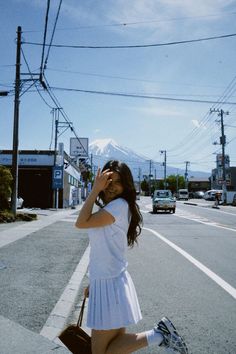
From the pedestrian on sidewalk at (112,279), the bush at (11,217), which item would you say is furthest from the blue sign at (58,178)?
the pedestrian on sidewalk at (112,279)

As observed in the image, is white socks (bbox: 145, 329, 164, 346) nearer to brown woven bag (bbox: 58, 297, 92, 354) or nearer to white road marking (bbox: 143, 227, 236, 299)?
brown woven bag (bbox: 58, 297, 92, 354)

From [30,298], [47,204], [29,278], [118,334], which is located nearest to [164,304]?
[30,298]

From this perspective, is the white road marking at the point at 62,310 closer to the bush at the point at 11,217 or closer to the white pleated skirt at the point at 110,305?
the white pleated skirt at the point at 110,305

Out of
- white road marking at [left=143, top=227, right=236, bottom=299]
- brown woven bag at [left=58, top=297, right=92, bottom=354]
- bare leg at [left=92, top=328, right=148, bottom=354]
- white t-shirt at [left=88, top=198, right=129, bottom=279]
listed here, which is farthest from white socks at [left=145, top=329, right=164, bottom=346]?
white road marking at [left=143, top=227, right=236, bottom=299]

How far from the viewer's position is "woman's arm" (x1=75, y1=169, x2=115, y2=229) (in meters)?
2.98

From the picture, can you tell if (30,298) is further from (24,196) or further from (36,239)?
(24,196)

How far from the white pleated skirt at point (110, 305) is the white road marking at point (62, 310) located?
5.82 feet

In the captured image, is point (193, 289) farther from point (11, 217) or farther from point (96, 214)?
point (11, 217)

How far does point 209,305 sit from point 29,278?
3.17 metres

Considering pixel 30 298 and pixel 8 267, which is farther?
pixel 8 267

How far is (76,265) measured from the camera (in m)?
9.15

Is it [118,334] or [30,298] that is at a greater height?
[118,334]

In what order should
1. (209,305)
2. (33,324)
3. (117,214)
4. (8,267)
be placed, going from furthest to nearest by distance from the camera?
(8,267), (209,305), (33,324), (117,214)

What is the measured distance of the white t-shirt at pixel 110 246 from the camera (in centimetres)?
300
